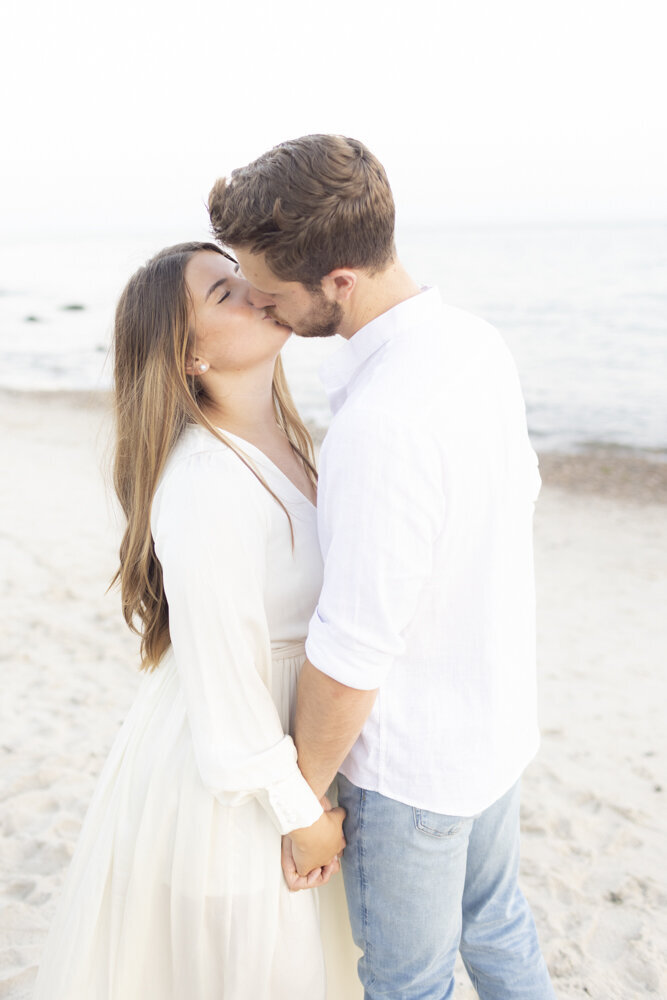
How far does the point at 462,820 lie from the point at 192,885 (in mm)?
649

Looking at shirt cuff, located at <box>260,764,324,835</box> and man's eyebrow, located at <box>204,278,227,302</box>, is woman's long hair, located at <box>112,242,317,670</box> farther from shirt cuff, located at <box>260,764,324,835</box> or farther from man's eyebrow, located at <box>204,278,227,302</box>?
shirt cuff, located at <box>260,764,324,835</box>

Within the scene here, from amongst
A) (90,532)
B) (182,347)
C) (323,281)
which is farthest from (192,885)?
(90,532)

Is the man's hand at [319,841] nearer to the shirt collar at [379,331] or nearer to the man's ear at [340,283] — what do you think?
the shirt collar at [379,331]

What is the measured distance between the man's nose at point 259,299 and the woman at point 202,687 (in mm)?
62

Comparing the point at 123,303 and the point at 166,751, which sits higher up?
the point at 123,303

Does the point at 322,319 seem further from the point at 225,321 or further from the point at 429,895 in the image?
the point at 429,895

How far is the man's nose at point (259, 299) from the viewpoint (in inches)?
76.3

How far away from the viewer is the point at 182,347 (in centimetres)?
202

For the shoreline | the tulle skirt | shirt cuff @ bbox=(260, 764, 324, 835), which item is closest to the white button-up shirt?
shirt cuff @ bbox=(260, 764, 324, 835)

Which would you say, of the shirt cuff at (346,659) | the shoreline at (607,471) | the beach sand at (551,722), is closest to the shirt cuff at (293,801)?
the shirt cuff at (346,659)

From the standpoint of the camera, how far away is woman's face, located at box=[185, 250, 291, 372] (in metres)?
2.03

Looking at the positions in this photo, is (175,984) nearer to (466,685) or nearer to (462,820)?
(462,820)

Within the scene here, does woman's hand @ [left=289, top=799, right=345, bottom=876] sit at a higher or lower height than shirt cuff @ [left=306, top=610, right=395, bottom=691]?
lower

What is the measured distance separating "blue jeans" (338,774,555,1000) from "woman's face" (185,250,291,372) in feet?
3.45
